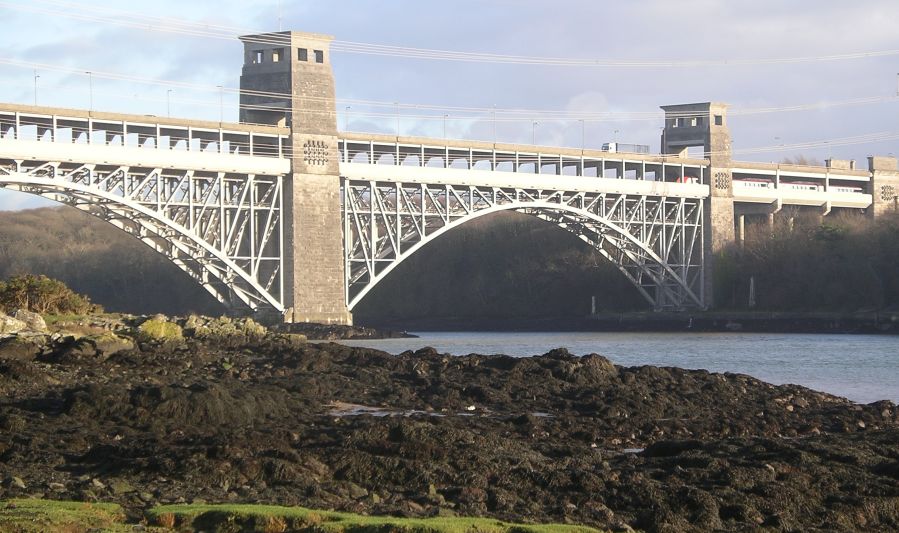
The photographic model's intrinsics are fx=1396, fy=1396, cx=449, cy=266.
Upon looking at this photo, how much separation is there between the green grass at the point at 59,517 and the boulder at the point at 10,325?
67.3ft

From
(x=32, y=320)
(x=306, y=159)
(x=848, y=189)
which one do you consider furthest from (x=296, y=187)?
(x=848, y=189)

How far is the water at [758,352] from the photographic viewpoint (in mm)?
40719

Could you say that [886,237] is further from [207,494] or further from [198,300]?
[207,494]

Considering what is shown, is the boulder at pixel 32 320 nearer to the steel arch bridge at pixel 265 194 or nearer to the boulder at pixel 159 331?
the boulder at pixel 159 331

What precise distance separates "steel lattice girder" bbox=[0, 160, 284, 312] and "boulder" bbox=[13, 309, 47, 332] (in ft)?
46.9

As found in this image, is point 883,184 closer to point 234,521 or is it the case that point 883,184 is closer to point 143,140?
point 143,140

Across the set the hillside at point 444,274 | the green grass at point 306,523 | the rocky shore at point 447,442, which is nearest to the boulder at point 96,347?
the rocky shore at point 447,442

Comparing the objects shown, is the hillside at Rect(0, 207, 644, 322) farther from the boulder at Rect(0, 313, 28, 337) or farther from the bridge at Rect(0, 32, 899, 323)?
the boulder at Rect(0, 313, 28, 337)

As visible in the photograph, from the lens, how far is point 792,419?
27141mm

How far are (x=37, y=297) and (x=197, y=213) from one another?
66.0 feet

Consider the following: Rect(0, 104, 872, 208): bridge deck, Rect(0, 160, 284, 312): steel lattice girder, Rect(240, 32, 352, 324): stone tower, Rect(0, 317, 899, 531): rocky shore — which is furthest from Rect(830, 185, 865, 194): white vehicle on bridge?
Rect(0, 317, 899, 531): rocky shore

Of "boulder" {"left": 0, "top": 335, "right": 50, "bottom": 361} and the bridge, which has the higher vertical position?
the bridge

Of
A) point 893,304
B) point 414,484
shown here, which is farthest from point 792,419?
point 893,304

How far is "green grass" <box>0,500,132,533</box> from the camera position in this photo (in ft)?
40.7
